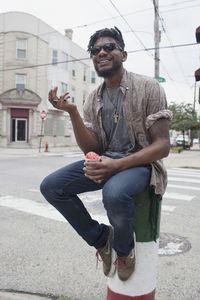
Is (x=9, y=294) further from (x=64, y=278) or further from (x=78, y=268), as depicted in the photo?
(x=78, y=268)

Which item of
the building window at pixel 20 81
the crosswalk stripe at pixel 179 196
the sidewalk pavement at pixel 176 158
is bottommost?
the crosswalk stripe at pixel 179 196

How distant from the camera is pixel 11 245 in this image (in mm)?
3887

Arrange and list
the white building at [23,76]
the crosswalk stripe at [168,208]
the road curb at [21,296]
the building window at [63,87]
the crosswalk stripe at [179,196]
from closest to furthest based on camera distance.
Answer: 1. the road curb at [21,296]
2. the crosswalk stripe at [168,208]
3. the crosswalk stripe at [179,196]
4. the white building at [23,76]
5. the building window at [63,87]

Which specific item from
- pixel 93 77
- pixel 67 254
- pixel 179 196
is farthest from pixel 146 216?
pixel 93 77

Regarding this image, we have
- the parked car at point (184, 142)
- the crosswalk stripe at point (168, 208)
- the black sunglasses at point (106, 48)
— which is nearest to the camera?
the black sunglasses at point (106, 48)

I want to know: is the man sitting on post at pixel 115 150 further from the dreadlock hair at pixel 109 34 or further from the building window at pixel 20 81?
the building window at pixel 20 81

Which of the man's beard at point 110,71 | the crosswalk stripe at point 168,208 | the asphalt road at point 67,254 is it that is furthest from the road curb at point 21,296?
the crosswalk stripe at point 168,208

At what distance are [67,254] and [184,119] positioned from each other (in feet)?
94.8

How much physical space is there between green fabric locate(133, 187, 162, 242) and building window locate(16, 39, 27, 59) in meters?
27.7

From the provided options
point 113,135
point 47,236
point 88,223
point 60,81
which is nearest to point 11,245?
point 47,236

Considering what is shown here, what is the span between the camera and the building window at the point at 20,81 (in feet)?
90.3

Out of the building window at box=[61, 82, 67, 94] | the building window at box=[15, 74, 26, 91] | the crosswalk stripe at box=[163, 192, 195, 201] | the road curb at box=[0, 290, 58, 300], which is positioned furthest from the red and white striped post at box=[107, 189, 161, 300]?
the building window at box=[61, 82, 67, 94]

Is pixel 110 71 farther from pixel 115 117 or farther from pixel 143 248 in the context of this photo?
pixel 143 248

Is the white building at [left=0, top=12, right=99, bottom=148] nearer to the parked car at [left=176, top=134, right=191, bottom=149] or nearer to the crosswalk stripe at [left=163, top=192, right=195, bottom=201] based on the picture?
the parked car at [left=176, top=134, right=191, bottom=149]
